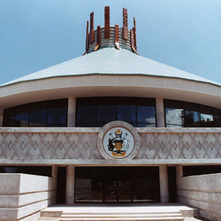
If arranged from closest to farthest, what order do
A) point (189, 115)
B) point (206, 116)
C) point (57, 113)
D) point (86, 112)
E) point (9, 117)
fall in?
point (86, 112) < point (57, 113) < point (189, 115) < point (206, 116) < point (9, 117)

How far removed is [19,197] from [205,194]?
8027mm

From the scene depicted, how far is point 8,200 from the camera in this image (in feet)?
28.8

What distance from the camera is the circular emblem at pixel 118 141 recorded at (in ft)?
42.6

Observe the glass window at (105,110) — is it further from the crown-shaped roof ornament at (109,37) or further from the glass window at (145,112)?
the crown-shaped roof ornament at (109,37)

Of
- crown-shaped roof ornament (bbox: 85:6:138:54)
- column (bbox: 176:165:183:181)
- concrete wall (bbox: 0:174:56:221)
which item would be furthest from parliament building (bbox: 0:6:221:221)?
crown-shaped roof ornament (bbox: 85:6:138:54)

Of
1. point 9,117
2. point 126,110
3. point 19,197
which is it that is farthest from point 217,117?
point 9,117

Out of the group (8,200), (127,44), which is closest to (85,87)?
(8,200)

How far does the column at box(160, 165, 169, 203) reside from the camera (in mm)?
14586

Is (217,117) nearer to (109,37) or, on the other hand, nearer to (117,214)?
(117,214)

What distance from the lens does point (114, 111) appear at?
15.6m

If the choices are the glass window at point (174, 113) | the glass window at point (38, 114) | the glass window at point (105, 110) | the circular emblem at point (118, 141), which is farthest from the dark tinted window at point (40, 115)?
the glass window at point (174, 113)

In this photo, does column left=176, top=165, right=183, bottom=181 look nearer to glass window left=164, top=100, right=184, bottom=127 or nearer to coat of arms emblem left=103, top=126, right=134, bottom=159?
glass window left=164, top=100, right=184, bottom=127

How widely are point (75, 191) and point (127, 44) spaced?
17202 millimetres

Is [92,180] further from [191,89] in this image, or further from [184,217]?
[191,89]
